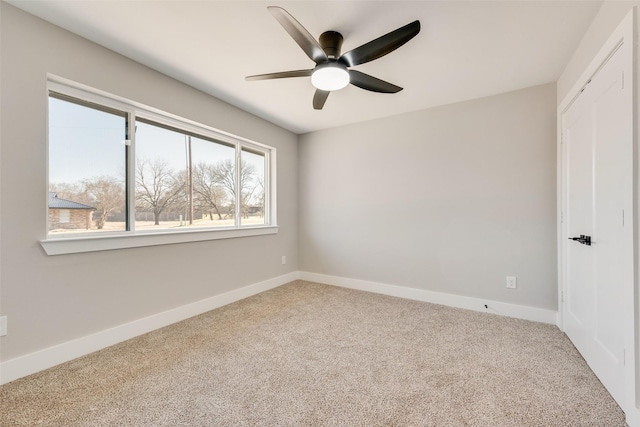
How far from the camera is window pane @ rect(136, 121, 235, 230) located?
8.14 feet

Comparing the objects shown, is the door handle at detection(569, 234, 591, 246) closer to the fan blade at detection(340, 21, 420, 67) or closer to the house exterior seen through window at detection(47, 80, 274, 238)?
the fan blade at detection(340, 21, 420, 67)

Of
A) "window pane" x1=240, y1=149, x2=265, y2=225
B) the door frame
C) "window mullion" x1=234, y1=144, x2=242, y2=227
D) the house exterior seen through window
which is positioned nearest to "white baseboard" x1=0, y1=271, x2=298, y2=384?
the house exterior seen through window

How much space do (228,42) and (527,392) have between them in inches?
124

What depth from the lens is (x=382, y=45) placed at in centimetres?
163

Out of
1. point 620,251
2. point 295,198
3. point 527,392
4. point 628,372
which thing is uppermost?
point 295,198

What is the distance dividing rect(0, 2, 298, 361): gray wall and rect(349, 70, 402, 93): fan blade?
1783mm

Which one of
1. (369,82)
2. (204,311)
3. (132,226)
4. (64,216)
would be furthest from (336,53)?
(204,311)

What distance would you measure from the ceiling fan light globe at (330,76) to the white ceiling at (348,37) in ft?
0.93

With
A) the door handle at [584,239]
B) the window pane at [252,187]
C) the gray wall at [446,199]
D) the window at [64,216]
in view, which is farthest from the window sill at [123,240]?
A: the door handle at [584,239]

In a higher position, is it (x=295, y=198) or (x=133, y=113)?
(x=133, y=113)

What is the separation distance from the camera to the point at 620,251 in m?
1.43

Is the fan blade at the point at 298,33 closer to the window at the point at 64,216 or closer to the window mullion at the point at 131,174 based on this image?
the window mullion at the point at 131,174

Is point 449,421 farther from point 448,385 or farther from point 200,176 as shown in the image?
point 200,176

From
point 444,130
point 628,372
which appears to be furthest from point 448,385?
point 444,130
